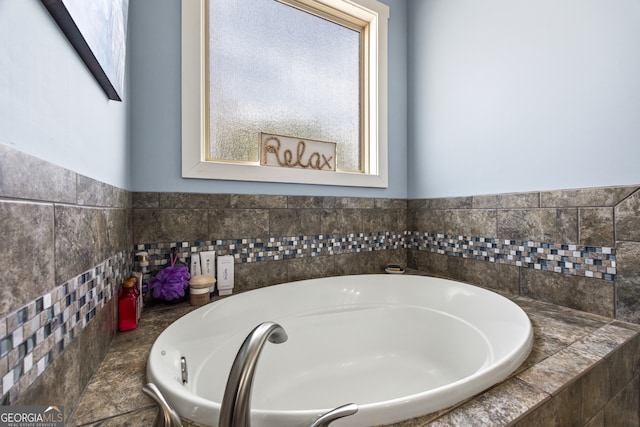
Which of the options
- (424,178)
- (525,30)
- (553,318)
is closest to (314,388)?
(553,318)

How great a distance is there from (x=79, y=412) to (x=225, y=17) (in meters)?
1.95

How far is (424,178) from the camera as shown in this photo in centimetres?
200

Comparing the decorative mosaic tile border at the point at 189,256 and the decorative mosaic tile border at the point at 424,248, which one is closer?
the decorative mosaic tile border at the point at 189,256

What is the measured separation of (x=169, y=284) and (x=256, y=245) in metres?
0.48

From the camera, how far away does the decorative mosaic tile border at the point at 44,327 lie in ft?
1.32

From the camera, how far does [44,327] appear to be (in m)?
0.49

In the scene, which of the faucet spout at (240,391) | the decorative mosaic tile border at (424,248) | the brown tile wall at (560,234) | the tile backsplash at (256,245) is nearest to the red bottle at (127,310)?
the tile backsplash at (256,245)

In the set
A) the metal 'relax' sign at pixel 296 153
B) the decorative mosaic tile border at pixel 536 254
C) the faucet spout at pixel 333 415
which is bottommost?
the faucet spout at pixel 333 415

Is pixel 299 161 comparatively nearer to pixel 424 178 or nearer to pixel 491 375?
pixel 424 178

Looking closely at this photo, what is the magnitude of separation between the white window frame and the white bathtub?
67 cm

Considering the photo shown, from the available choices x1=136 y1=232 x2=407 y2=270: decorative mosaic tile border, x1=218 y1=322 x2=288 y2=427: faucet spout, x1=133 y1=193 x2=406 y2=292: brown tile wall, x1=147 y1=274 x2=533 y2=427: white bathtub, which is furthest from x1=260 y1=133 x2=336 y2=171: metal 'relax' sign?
x1=218 y1=322 x2=288 y2=427: faucet spout

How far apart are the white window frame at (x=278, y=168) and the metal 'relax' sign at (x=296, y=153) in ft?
0.27

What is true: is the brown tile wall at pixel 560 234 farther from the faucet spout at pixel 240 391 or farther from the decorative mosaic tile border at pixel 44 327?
the decorative mosaic tile border at pixel 44 327

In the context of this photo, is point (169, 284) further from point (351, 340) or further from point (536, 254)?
point (536, 254)
